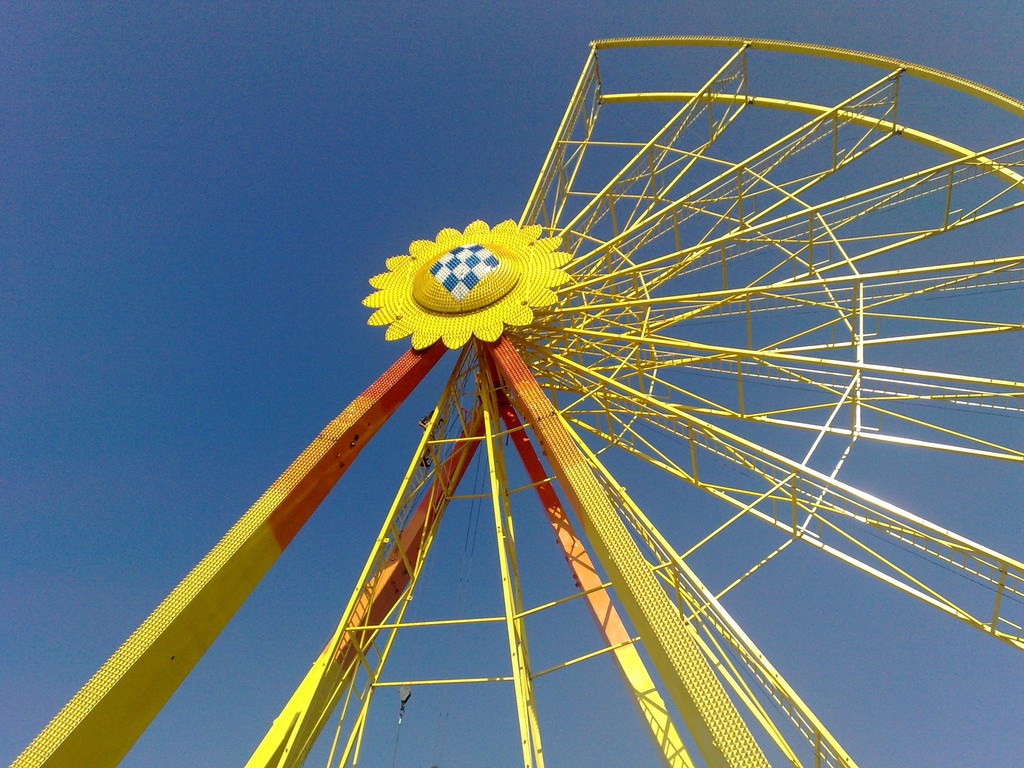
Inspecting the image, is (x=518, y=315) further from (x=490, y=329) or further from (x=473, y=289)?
(x=473, y=289)

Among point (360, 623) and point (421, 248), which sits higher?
point (421, 248)

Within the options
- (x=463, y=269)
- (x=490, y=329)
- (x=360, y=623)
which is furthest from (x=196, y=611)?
(x=463, y=269)

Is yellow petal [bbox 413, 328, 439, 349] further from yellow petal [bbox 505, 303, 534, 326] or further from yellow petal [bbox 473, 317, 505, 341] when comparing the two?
yellow petal [bbox 505, 303, 534, 326]

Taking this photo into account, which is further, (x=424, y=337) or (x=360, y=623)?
(x=424, y=337)

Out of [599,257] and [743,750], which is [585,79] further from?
[743,750]

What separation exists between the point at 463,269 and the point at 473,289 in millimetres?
708

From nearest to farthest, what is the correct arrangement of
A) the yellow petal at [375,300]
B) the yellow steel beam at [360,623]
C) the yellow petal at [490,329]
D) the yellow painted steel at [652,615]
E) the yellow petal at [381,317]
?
the yellow painted steel at [652,615] → the yellow steel beam at [360,623] → the yellow petal at [490,329] → the yellow petal at [381,317] → the yellow petal at [375,300]

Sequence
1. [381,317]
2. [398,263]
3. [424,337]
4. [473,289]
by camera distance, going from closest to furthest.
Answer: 1. [424,337]
2. [473,289]
3. [381,317]
4. [398,263]

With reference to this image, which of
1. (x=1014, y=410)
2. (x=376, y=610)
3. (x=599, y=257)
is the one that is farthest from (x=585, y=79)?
(x=376, y=610)

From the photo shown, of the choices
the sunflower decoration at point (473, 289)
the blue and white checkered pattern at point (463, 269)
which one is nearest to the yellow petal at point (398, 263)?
the sunflower decoration at point (473, 289)

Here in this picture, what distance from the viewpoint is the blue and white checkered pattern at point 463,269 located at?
1650 cm

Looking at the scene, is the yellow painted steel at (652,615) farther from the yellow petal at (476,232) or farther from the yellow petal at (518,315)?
the yellow petal at (476,232)

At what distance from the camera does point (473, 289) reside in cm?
1638

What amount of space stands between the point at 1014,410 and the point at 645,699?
829cm
